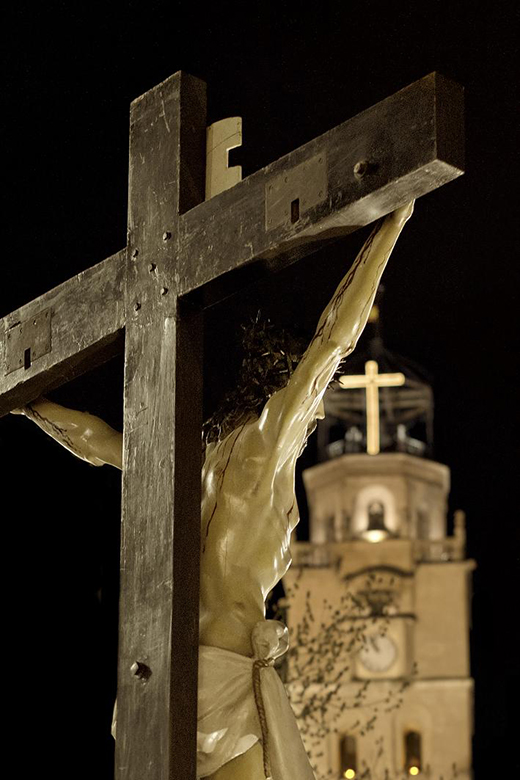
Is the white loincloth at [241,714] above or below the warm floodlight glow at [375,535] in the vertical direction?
below

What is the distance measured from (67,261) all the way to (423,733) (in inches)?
1388

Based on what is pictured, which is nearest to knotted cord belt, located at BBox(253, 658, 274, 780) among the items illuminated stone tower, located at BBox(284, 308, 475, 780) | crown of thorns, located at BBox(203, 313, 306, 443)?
crown of thorns, located at BBox(203, 313, 306, 443)

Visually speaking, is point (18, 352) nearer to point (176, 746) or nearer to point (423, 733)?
point (176, 746)

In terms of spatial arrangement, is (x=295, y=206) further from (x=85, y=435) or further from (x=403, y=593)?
(x=403, y=593)

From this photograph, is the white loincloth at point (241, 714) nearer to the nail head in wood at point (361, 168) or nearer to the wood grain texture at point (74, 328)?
the wood grain texture at point (74, 328)

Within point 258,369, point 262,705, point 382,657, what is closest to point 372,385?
point 382,657

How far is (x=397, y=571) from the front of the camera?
40.8m

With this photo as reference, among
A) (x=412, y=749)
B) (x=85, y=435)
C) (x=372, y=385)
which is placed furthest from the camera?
(x=412, y=749)

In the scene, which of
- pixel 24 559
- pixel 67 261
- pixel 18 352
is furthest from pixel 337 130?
pixel 24 559

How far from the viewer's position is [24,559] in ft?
27.2

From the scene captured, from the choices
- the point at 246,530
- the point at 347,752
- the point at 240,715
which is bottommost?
the point at 240,715

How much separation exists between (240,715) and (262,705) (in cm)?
6

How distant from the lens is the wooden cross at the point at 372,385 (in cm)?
2933

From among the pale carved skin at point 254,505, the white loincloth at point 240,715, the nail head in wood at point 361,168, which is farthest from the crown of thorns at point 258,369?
the nail head in wood at point 361,168
